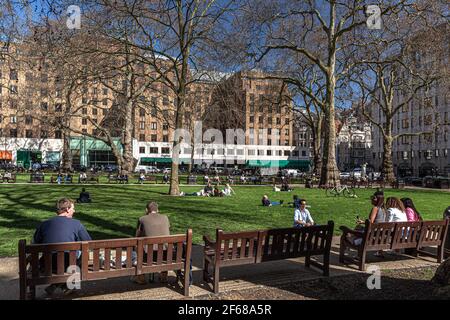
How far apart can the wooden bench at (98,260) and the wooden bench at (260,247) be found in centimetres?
42

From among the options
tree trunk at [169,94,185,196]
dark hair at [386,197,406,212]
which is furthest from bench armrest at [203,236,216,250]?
tree trunk at [169,94,185,196]

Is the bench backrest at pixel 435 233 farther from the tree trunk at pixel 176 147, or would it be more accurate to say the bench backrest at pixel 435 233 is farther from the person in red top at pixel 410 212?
the tree trunk at pixel 176 147

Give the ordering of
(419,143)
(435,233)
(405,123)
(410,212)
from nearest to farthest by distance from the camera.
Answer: (435,233)
(410,212)
(419,143)
(405,123)

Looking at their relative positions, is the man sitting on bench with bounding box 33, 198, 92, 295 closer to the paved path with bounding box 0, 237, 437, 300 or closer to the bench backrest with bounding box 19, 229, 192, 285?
the bench backrest with bounding box 19, 229, 192, 285

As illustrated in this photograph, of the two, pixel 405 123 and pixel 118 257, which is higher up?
pixel 405 123

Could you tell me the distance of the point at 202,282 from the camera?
618 centimetres

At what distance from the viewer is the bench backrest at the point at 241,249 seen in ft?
18.9

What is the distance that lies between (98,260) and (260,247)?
2351 millimetres

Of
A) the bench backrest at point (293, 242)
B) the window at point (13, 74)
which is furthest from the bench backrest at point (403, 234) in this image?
the window at point (13, 74)

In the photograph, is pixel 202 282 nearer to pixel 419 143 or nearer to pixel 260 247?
pixel 260 247

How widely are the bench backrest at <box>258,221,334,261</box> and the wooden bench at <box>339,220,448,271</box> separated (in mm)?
720

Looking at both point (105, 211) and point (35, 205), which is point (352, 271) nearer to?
point (105, 211)

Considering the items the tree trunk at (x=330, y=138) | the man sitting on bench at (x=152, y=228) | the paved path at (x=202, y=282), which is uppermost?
the tree trunk at (x=330, y=138)

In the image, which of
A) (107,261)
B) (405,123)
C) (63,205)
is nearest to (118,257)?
(107,261)
